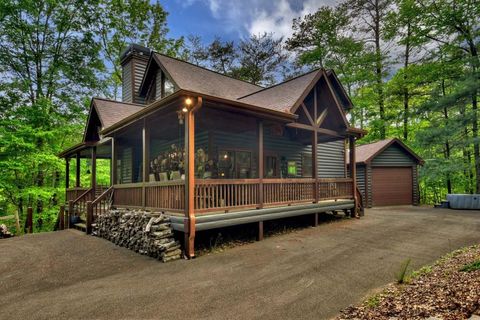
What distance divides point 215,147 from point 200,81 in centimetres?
301

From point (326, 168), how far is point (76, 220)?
12.6 m

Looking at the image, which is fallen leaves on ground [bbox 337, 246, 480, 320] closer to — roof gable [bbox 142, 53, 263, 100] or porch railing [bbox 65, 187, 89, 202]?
roof gable [bbox 142, 53, 263, 100]

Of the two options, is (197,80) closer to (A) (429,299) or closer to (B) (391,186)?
(A) (429,299)

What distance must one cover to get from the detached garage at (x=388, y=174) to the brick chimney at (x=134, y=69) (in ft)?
43.7

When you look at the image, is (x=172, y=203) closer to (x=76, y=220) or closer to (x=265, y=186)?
(x=265, y=186)

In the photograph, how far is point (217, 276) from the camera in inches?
194

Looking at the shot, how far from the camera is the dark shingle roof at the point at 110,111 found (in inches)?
433

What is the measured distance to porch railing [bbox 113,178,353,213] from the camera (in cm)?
661

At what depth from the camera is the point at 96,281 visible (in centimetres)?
489

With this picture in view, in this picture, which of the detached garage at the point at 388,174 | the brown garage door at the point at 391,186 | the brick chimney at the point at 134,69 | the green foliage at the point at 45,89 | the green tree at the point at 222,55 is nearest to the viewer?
the green foliage at the point at 45,89

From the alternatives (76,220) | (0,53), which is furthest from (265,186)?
(0,53)

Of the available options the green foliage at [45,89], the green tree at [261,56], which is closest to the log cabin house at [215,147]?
the green foliage at [45,89]

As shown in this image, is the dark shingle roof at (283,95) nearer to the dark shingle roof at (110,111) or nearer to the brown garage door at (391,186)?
the dark shingle roof at (110,111)

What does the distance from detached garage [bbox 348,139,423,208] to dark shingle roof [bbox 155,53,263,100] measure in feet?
27.4
